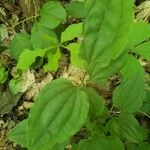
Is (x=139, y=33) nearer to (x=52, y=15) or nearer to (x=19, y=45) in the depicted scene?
(x=52, y=15)

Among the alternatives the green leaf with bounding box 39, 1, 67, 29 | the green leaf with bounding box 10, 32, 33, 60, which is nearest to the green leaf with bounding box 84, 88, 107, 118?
the green leaf with bounding box 39, 1, 67, 29

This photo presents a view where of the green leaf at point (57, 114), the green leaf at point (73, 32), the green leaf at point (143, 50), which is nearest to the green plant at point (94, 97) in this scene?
the green leaf at point (57, 114)

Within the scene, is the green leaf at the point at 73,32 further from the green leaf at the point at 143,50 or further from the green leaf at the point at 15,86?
the green leaf at the point at 15,86

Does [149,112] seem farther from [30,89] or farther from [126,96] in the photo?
[30,89]

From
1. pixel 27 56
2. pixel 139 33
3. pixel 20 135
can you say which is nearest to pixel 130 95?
pixel 139 33

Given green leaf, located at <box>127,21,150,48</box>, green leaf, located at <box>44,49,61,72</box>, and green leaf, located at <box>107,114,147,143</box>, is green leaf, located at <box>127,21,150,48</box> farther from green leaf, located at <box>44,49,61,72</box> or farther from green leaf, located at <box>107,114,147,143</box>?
green leaf, located at <box>44,49,61,72</box>

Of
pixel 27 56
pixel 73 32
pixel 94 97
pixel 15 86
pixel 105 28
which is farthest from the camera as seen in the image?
pixel 15 86
